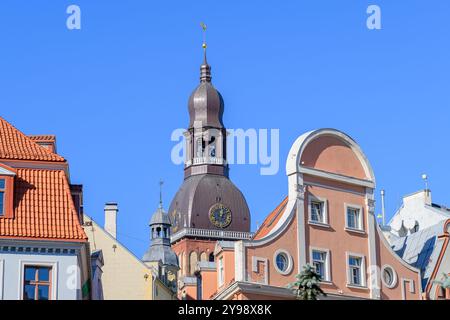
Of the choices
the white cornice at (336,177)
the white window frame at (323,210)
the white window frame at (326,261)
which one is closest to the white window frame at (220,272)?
the white window frame at (326,261)

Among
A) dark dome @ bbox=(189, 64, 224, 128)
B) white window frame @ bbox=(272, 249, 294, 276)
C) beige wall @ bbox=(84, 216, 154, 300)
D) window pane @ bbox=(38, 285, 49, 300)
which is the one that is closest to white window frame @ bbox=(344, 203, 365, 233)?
white window frame @ bbox=(272, 249, 294, 276)

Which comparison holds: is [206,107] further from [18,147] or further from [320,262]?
[18,147]

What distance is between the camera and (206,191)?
149000 mm

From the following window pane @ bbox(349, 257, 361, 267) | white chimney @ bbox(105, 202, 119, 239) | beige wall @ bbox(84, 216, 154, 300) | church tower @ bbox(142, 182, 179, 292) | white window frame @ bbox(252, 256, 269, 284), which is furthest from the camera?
church tower @ bbox(142, 182, 179, 292)

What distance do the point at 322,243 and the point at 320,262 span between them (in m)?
0.90

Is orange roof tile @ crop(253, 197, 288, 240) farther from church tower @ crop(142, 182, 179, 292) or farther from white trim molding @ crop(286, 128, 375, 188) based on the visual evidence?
church tower @ crop(142, 182, 179, 292)

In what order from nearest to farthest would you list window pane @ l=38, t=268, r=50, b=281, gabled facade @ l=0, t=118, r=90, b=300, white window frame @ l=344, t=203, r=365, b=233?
1. gabled facade @ l=0, t=118, r=90, b=300
2. window pane @ l=38, t=268, r=50, b=281
3. white window frame @ l=344, t=203, r=365, b=233

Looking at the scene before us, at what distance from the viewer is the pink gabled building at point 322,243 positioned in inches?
2126

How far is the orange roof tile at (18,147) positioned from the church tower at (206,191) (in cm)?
9879

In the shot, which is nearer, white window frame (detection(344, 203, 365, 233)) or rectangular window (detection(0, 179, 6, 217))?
rectangular window (detection(0, 179, 6, 217))

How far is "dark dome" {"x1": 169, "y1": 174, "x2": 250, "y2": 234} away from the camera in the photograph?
486 ft

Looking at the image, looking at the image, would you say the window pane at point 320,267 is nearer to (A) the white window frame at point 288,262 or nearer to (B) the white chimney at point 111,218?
(A) the white window frame at point 288,262

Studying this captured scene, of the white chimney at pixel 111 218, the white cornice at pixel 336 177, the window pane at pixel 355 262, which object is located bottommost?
the window pane at pixel 355 262
